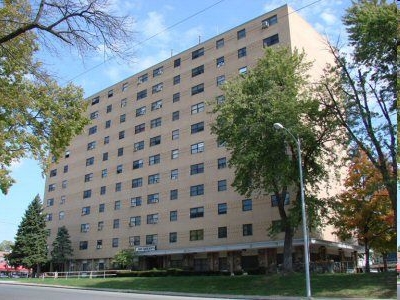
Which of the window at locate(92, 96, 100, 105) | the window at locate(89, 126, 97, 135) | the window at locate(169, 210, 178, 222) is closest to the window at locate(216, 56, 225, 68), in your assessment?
the window at locate(169, 210, 178, 222)

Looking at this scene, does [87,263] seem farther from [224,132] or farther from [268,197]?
[224,132]

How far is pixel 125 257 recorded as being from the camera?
169 feet

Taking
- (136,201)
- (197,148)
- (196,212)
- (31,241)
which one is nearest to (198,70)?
(197,148)

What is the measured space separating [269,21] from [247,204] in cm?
1948

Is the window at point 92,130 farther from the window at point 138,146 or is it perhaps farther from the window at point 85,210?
the window at point 85,210

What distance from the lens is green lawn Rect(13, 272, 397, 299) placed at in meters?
23.7

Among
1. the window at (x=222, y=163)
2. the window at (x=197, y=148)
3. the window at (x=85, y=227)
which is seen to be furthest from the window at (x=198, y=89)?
the window at (x=85, y=227)

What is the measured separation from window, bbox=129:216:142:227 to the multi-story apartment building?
12 centimetres

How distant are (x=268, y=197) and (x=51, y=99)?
30.5 metres

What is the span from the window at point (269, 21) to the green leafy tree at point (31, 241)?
39017mm

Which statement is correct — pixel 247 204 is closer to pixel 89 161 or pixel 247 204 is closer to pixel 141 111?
pixel 141 111

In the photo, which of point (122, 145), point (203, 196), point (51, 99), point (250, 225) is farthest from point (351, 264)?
point (51, 99)

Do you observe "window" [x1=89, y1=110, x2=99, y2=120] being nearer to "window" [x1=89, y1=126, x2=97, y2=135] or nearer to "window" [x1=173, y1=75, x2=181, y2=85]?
"window" [x1=89, y1=126, x2=97, y2=135]

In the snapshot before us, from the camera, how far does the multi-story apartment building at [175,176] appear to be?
45.5 m
